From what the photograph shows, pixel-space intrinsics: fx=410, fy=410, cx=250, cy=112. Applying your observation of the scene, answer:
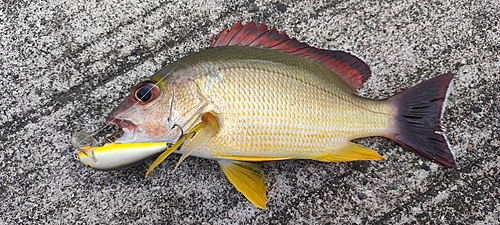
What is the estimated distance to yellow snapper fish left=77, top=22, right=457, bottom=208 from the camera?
160 cm

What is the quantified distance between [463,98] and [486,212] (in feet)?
1.81

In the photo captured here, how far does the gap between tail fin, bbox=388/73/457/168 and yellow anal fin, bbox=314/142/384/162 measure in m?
0.13

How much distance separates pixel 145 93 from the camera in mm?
1593

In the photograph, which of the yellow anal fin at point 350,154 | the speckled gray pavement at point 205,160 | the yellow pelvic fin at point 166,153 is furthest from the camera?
the speckled gray pavement at point 205,160

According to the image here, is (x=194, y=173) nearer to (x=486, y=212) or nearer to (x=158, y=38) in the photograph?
(x=158, y=38)

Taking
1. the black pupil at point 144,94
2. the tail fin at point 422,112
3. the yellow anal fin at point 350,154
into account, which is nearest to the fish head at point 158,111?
the black pupil at point 144,94

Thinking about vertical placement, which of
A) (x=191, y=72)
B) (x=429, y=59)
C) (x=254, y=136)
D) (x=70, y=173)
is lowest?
(x=70, y=173)

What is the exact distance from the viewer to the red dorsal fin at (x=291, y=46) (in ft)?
5.90

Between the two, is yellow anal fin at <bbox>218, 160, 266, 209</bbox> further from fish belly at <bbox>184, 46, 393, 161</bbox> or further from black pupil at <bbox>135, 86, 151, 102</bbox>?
black pupil at <bbox>135, 86, 151, 102</bbox>

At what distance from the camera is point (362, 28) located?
2.17m

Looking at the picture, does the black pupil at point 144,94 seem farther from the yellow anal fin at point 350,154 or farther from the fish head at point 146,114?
the yellow anal fin at point 350,154

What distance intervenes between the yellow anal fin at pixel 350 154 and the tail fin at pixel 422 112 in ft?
0.43

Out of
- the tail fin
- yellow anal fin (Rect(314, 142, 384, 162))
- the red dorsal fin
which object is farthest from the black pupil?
the tail fin

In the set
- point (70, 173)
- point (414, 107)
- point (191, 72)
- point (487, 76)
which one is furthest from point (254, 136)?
point (487, 76)
